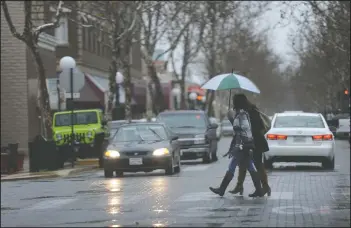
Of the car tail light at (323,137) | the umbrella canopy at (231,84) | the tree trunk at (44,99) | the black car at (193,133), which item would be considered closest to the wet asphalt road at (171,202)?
the car tail light at (323,137)

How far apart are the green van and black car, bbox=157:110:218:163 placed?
2.32m

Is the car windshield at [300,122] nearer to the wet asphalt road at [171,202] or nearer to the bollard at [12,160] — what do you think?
the wet asphalt road at [171,202]

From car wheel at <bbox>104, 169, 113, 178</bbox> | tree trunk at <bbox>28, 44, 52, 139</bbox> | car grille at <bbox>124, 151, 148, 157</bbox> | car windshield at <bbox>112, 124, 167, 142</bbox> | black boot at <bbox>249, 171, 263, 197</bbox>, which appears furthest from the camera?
tree trunk at <bbox>28, 44, 52, 139</bbox>

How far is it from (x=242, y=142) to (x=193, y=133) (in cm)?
1439

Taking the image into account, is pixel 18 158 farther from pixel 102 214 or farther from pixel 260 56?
pixel 260 56

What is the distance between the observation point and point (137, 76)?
87188 millimetres

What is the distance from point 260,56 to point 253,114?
96841 mm

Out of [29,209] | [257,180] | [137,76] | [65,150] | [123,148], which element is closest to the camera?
[29,209]

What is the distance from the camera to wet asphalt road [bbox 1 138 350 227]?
43.4ft

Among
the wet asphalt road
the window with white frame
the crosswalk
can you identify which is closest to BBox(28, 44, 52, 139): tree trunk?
the wet asphalt road

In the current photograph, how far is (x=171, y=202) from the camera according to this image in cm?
1602

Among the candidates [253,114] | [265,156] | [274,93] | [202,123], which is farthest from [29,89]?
[274,93]

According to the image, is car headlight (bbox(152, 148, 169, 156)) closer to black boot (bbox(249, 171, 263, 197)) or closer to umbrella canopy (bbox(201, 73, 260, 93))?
umbrella canopy (bbox(201, 73, 260, 93))

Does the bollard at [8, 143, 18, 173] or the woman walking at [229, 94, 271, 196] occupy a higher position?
the woman walking at [229, 94, 271, 196]
